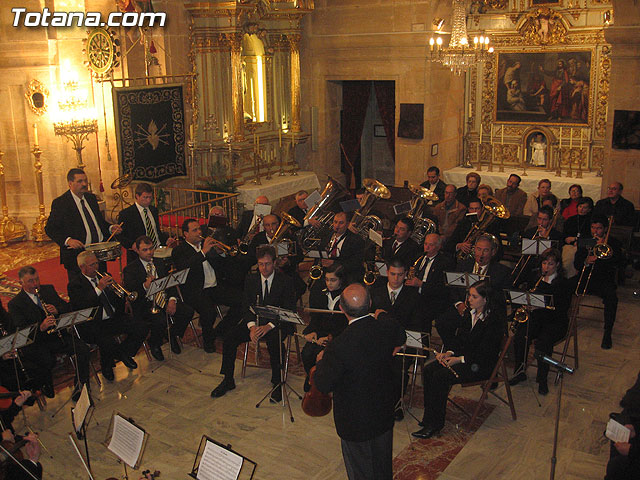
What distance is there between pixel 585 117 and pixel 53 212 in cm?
865

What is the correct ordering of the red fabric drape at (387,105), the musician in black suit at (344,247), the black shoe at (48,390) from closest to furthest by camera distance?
the black shoe at (48,390) < the musician in black suit at (344,247) < the red fabric drape at (387,105)

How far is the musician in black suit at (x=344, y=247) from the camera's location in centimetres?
797

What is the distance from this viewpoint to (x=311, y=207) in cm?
909

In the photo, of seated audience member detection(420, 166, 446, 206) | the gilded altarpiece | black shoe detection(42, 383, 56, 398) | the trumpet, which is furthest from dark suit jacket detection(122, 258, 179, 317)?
the gilded altarpiece

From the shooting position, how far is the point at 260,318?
6.82 metres

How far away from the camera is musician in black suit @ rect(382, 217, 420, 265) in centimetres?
804

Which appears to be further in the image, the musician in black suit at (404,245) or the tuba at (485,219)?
the tuba at (485,219)

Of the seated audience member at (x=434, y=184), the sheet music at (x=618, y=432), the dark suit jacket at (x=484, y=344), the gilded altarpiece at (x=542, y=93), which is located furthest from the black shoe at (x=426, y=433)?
the gilded altarpiece at (x=542, y=93)

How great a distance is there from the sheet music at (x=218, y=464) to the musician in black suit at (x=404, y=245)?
14.1 feet

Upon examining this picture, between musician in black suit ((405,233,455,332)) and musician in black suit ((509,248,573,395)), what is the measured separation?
0.86 meters

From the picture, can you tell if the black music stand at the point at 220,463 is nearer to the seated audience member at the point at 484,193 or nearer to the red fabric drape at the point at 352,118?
the seated audience member at the point at 484,193

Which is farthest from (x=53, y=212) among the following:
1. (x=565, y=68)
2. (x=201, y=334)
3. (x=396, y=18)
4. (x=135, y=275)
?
(x=565, y=68)

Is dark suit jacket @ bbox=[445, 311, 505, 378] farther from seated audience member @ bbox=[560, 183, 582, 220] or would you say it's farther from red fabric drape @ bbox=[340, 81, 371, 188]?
red fabric drape @ bbox=[340, 81, 371, 188]

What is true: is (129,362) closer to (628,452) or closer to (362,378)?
(362,378)
